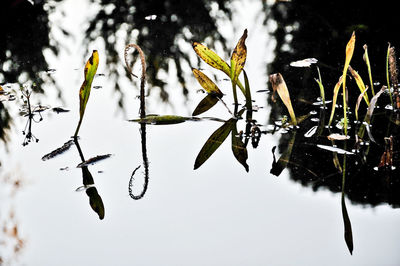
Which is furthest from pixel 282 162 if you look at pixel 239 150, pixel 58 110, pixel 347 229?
pixel 58 110

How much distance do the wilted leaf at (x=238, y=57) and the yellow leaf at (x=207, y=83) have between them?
8 cm

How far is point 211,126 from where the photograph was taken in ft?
3.41

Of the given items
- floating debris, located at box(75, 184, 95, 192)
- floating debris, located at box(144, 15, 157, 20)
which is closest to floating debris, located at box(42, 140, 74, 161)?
floating debris, located at box(75, 184, 95, 192)

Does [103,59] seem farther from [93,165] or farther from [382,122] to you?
[382,122]

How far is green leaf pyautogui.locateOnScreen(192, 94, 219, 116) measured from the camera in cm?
112

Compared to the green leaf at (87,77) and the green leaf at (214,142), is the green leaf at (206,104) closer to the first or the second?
the green leaf at (214,142)

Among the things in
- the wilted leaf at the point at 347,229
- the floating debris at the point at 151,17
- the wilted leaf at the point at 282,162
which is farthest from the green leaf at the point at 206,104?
the floating debris at the point at 151,17

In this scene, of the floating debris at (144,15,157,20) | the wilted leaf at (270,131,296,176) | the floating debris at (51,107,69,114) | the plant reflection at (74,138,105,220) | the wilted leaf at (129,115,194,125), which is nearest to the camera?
the plant reflection at (74,138,105,220)

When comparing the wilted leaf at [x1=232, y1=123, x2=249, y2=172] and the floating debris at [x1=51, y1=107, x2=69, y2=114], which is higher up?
the floating debris at [x1=51, y1=107, x2=69, y2=114]

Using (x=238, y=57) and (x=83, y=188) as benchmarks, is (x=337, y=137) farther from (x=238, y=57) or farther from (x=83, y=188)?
(x=83, y=188)

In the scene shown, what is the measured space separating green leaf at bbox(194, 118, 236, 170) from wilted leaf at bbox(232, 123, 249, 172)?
0.09 ft

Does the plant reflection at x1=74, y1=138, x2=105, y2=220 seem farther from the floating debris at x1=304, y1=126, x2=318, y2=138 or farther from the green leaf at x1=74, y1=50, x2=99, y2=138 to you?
the floating debris at x1=304, y1=126, x2=318, y2=138

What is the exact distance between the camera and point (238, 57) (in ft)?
3.39

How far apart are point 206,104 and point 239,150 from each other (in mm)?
281
